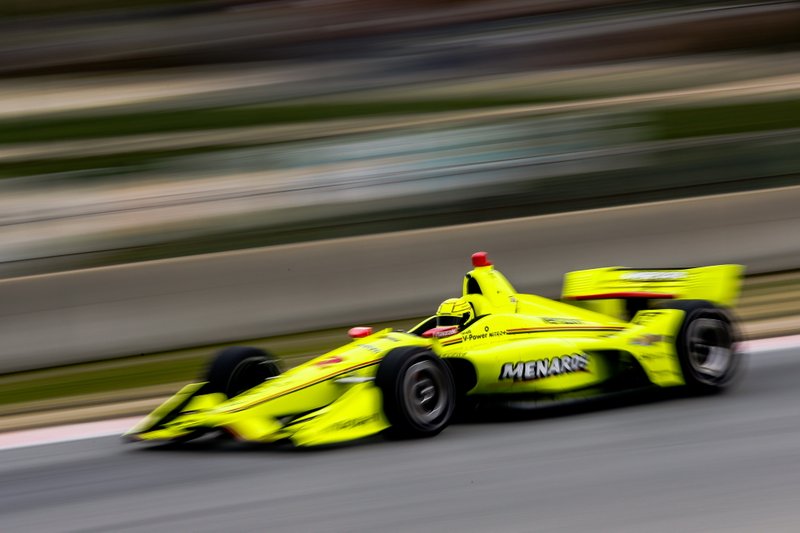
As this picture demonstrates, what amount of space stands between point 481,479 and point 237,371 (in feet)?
6.75

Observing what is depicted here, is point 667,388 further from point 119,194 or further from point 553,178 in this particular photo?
point 119,194

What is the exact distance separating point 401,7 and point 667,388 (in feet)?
66.5

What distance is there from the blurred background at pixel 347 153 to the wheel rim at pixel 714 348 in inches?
153

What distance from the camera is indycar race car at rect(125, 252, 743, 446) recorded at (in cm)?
635

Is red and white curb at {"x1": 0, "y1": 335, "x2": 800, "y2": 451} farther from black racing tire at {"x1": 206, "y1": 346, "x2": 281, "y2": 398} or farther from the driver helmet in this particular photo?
the driver helmet

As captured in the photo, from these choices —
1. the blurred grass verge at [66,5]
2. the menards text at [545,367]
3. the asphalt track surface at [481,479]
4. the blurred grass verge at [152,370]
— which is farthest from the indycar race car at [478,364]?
the blurred grass verge at [66,5]

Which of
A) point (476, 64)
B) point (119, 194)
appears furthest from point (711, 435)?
point (476, 64)

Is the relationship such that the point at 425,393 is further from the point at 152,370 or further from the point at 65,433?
the point at 152,370

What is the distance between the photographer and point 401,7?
87.1 feet

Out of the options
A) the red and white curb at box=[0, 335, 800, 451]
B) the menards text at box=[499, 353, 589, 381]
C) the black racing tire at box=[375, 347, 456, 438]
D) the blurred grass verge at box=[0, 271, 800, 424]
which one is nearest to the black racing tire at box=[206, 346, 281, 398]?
the black racing tire at box=[375, 347, 456, 438]

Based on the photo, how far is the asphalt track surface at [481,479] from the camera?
4.90 metres

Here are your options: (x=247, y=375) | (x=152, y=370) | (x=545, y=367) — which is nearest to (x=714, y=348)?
(x=545, y=367)

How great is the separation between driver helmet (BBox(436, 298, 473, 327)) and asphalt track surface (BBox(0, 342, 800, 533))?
683mm

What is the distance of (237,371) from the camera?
7.00m
